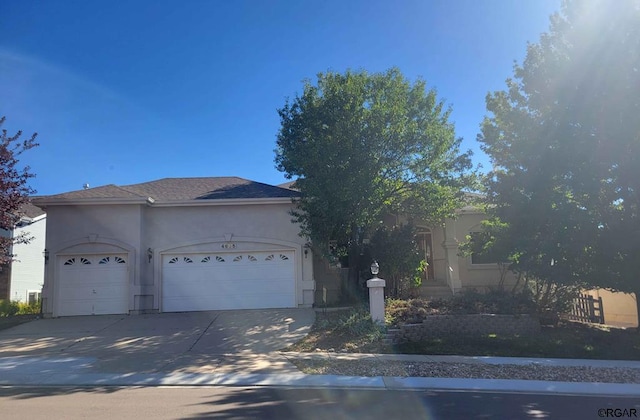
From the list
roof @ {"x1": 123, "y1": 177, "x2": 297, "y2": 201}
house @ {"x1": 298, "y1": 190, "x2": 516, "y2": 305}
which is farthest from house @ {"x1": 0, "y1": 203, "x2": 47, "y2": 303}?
house @ {"x1": 298, "y1": 190, "x2": 516, "y2": 305}

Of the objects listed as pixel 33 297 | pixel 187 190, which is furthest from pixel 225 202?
pixel 33 297

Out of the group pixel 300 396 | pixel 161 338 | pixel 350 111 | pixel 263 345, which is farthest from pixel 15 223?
pixel 300 396

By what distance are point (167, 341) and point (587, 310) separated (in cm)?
1354

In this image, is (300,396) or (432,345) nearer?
(300,396)

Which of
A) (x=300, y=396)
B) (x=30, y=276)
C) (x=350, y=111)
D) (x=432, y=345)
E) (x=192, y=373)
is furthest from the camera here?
(x=30, y=276)

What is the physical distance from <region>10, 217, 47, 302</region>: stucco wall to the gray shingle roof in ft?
23.5

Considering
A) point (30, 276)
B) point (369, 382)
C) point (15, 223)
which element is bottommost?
point (369, 382)

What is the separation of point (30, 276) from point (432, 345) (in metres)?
21.3

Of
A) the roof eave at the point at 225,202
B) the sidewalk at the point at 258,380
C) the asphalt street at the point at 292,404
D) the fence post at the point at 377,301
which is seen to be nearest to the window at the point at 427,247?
the roof eave at the point at 225,202

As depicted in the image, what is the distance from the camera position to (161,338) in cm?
1305

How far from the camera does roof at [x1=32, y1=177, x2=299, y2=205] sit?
1716 cm

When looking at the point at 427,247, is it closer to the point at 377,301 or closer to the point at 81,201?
the point at 377,301

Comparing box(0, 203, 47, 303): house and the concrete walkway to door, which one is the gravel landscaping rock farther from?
box(0, 203, 47, 303): house

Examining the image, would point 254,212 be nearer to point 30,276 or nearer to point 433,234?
point 433,234
